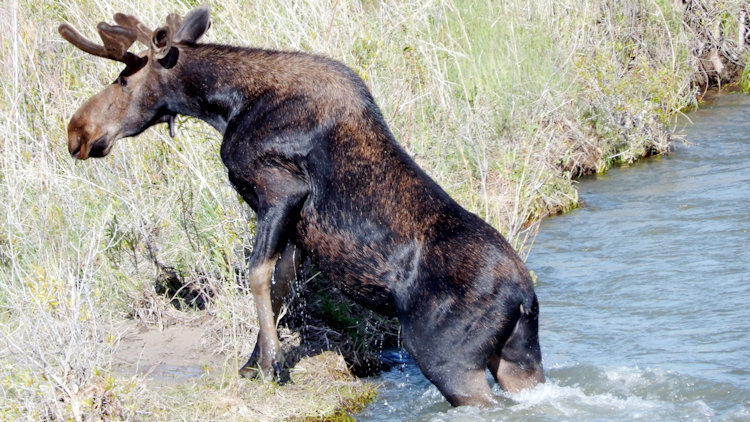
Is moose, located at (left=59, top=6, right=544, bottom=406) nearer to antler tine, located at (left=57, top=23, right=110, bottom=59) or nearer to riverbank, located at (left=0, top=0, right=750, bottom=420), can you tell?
antler tine, located at (left=57, top=23, right=110, bottom=59)

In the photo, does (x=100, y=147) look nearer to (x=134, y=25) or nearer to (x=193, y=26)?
(x=134, y=25)

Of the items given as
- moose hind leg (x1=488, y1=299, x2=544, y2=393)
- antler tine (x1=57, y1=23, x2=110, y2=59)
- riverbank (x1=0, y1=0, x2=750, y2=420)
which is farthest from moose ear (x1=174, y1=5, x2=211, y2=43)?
moose hind leg (x1=488, y1=299, x2=544, y2=393)

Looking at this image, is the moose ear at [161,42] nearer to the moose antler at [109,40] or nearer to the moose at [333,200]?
the moose at [333,200]

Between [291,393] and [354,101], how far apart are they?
5.90 ft

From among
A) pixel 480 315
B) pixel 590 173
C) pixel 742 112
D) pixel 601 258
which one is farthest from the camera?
pixel 742 112

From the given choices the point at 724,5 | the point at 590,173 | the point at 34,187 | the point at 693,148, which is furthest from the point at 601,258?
the point at 724,5

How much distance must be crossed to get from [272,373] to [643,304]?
10.1 feet

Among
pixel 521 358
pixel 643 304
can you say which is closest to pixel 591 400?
pixel 521 358

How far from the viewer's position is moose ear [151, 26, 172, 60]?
581cm

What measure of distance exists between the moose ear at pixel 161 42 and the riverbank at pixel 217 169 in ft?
2.60

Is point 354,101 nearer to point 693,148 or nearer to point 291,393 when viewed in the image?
point 291,393

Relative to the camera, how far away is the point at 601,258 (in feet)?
28.5

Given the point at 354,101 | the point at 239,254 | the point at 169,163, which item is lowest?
the point at 239,254

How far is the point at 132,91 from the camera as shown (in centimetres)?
609
